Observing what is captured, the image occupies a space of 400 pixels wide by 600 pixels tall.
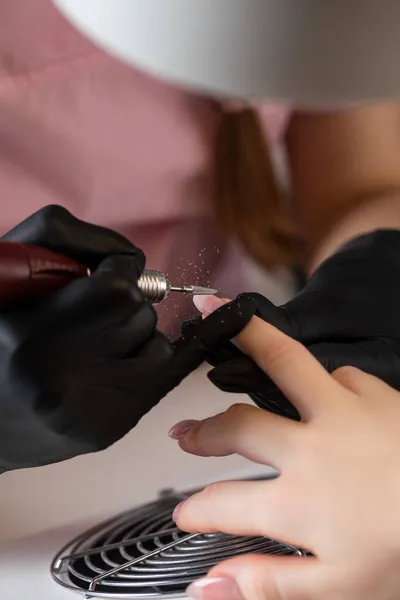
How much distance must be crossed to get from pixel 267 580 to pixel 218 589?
19mm

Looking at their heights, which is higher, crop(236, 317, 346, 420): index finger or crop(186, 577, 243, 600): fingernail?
crop(236, 317, 346, 420): index finger

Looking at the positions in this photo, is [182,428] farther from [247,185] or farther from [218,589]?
[247,185]

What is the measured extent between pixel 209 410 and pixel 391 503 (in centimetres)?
10

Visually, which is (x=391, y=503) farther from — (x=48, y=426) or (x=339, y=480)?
(x=48, y=426)

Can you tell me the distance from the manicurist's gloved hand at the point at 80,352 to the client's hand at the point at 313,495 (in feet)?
0.13

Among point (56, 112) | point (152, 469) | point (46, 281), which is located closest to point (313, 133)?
point (56, 112)

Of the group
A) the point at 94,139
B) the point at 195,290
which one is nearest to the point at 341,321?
the point at 195,290

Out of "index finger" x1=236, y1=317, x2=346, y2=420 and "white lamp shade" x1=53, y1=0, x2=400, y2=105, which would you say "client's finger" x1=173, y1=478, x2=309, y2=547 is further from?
"white lamp shade" x1=53, y1=0, x2=400, y2=105

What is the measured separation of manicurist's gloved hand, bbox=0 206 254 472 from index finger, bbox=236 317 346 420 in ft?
0.06

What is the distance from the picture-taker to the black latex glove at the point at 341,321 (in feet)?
0.91

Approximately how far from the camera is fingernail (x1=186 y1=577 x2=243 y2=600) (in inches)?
9.9

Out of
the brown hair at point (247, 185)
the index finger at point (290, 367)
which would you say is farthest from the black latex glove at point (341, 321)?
the brown hair at point (247, 185)

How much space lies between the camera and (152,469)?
42cm

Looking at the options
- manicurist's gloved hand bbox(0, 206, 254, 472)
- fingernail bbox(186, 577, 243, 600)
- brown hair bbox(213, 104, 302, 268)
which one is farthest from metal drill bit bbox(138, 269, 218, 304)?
brown hair bbox(213, 104, 302, 268)
